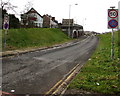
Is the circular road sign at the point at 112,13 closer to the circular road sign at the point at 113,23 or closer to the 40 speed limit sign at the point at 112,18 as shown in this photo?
the 40 speed limit sign at the point at 112,18

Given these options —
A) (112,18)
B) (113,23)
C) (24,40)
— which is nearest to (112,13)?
(112,18)

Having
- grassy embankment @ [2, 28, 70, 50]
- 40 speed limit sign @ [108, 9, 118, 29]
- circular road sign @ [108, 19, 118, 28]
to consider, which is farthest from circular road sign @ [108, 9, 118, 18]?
grassy embankment @ [2, 28, 70, 50]

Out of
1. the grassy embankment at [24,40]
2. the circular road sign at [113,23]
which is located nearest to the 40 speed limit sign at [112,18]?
the circular road sign at [113,23]

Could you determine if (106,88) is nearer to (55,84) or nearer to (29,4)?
(55,84)

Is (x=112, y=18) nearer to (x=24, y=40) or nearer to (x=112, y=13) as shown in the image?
(x=112, y=13)

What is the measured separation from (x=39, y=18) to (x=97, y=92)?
78864 millimetres

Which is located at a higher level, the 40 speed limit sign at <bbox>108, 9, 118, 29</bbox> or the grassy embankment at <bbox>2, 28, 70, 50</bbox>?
the 40 speed limit sign at <bbox>108, 9, 118, 29</bbox>

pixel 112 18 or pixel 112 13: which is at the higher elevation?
pixel 112 13

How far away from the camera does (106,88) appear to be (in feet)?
20.0

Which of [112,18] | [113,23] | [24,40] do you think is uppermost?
[112,18]

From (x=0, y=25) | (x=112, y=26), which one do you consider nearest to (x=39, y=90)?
(x=112, y=26)

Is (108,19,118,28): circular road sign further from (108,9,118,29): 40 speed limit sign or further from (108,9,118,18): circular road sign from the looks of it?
(108,9,118,18): circular road sign

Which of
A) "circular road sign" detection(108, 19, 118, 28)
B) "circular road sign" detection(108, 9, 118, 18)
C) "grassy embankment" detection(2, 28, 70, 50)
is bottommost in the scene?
"grassy embankment" detection(2, 28, 70, 50)

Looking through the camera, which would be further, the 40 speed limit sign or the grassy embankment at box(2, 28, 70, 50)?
the grassy embankment at box(2, 28, 70, 50)
